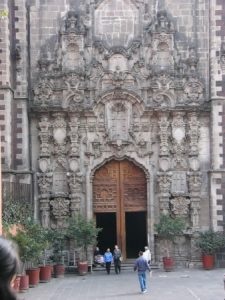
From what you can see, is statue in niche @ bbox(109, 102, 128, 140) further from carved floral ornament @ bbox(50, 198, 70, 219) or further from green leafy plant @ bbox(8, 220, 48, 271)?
green leafy plant @ bbox(8, 220, 48, 271)

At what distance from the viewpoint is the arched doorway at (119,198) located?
2659cm

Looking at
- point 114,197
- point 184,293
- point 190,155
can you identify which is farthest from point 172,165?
point 184,293

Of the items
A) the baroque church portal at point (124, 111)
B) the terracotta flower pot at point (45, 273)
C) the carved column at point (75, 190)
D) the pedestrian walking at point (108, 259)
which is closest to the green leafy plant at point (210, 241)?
the baroque church portal at point (124, 111)

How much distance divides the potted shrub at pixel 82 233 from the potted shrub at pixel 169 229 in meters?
2.52

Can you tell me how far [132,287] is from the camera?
65.6ft

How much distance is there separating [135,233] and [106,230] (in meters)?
1.28

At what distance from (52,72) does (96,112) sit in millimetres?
2505

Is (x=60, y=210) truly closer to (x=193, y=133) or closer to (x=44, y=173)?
(x=44, y=173)

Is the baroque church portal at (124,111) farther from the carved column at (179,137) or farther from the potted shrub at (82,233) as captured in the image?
the potted shrub at (82,233)

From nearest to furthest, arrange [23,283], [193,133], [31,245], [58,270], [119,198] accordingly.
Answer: [23,283] < [31,245] < [58,270] < [193,133] < [119,198]

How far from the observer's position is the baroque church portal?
26.1m

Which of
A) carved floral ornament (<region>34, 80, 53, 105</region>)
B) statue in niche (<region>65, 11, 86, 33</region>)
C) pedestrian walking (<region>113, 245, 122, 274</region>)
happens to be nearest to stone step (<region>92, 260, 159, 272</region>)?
pedestrian walking (<region>113, 245, 122, 274</region>)

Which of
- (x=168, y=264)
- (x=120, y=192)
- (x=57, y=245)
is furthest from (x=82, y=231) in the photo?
(x=168, y=264)

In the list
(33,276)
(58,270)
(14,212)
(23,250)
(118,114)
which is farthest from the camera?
(118,114)
